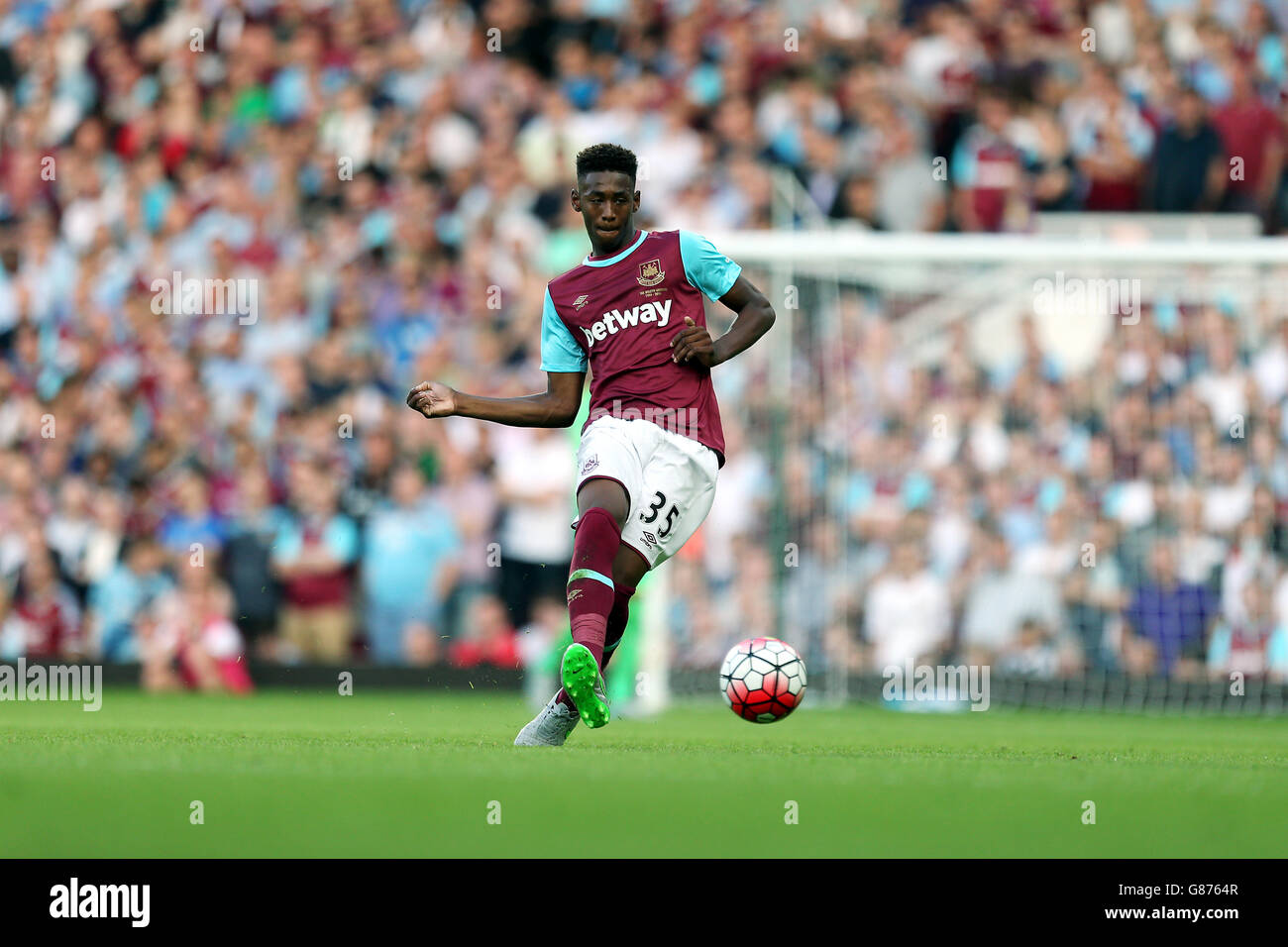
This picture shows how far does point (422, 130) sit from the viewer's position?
61.3 feet

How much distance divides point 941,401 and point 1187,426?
5.96 feet

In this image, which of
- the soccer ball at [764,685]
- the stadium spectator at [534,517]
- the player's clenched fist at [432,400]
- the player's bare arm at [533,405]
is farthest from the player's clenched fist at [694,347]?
the stadium spectator at [534,517]

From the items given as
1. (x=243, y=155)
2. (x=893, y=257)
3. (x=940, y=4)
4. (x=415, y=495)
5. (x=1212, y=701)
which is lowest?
(x=1212, y=701)

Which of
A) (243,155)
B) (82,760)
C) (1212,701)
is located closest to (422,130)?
(243,155)

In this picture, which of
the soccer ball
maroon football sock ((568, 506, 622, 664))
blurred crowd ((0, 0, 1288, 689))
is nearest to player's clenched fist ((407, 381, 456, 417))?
maroon football sock ((568, 506, 622, 664))

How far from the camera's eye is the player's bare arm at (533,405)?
8.03 meters

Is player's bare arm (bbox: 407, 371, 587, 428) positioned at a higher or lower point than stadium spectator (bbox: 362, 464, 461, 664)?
higher

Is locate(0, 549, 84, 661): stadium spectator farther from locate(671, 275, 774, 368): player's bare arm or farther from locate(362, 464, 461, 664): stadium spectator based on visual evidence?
locate(671, 275, 774, 368): player's bare arm

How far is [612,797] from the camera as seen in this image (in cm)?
591

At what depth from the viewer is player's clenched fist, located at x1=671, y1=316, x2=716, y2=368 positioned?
25.9 ft

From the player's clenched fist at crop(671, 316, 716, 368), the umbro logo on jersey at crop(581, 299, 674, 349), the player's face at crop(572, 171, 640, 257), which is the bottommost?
the player's clenched fist at crop(671, 316, 716, 368)

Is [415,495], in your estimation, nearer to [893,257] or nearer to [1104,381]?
[893,257]

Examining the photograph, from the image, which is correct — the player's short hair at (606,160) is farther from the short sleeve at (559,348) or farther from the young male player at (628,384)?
the short sleeve at (559,348)

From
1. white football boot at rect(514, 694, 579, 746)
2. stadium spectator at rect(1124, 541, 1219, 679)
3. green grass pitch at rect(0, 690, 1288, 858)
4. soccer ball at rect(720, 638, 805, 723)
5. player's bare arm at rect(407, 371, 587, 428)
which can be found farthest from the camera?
stadium spectator at rect(1124, 541, 1219, 679)
